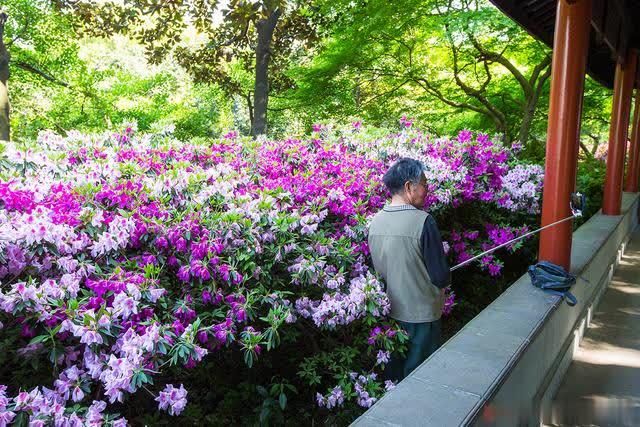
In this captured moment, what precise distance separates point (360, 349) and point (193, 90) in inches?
573

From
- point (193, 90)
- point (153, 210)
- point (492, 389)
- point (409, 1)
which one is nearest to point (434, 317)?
point (492, 389)

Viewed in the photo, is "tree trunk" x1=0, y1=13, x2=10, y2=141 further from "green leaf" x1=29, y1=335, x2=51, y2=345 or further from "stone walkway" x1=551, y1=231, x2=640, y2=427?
"stone walkway" x1=551, y1=231, x2=640, y2=427

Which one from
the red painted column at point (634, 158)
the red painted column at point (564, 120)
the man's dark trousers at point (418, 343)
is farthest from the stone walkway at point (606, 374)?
the red painted column at point (634, 158)

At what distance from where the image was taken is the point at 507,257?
543 cm

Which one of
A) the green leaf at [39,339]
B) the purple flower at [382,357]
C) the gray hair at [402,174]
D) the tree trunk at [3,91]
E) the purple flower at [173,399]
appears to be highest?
the tree trunk at [3,91]

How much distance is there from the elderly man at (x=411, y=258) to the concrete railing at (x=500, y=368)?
23 cm

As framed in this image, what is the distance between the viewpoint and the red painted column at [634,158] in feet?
32.3

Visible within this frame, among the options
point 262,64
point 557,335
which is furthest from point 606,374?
point 262,64

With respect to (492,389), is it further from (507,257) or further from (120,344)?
(507,257)

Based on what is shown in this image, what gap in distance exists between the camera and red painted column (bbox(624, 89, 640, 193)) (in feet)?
32.3

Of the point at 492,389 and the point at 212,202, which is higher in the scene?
the point at 212,202

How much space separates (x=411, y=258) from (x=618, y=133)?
628cm

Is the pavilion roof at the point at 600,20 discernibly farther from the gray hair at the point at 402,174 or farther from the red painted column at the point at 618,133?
the gray hair at the point at 402,174

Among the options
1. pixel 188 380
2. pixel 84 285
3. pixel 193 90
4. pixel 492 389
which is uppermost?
pixel 193 90
